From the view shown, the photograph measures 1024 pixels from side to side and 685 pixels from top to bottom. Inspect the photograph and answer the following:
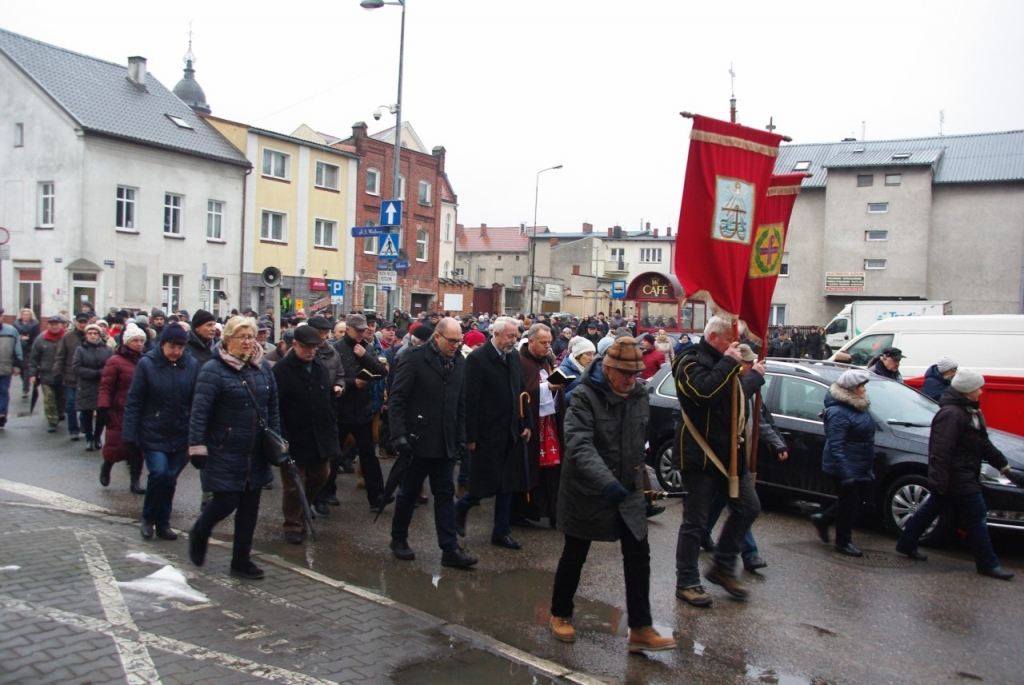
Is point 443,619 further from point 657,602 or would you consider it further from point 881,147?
point 881,147

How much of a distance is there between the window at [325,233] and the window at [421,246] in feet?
27.1

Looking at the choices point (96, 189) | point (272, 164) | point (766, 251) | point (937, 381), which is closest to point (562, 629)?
point (766, 251)

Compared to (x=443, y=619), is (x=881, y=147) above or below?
above

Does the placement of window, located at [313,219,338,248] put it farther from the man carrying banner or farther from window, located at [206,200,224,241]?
the man carrying banner

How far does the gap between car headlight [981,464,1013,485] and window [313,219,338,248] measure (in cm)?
3486

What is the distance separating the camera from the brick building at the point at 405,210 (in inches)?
1689

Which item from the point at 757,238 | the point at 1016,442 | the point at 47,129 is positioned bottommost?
the point at 1016,442

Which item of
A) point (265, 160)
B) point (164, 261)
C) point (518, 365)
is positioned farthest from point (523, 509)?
point (265, 160)

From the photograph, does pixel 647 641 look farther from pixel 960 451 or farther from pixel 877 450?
pixel 877 450

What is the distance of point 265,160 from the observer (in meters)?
36.8

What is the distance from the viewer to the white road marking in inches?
170

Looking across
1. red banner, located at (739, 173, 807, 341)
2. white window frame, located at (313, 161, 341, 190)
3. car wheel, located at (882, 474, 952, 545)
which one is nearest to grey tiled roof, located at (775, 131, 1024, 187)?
white window frame, located at (313, 161, 341, 190)

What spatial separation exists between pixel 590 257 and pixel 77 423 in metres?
65.6

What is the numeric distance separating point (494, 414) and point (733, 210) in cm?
259
